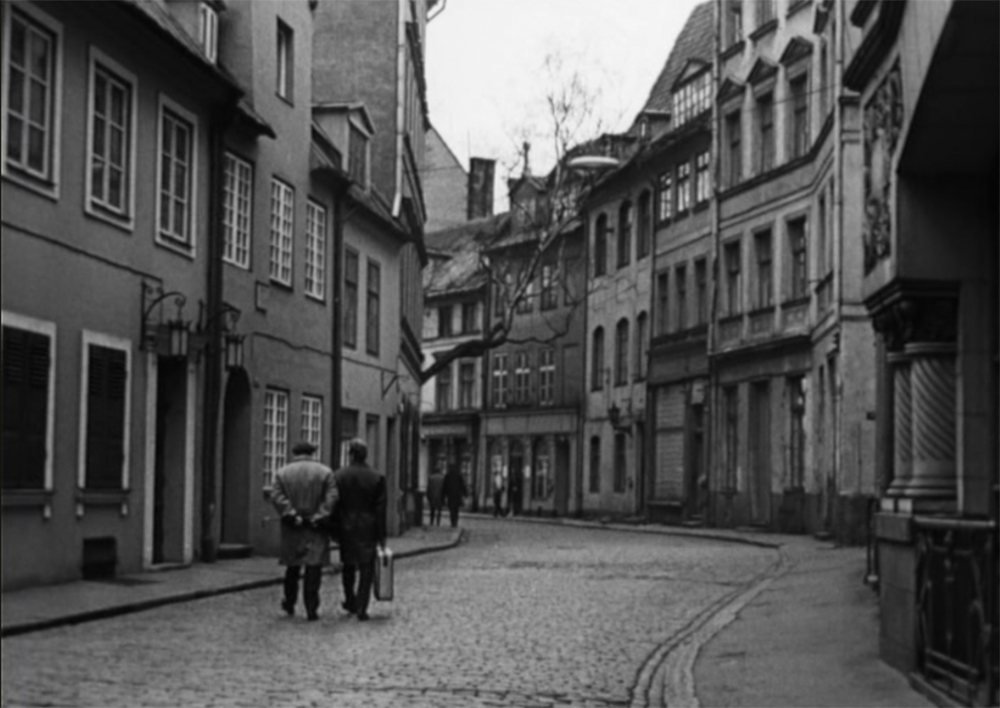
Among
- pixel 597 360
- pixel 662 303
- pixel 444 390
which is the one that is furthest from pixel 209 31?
pixel 444 390

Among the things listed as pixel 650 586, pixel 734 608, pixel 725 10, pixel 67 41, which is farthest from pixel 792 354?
pixel 67 41

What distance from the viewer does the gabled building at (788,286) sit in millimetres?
37969

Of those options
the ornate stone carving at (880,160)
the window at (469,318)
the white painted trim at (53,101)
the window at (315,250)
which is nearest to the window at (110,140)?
the white painted trim at (53,101)

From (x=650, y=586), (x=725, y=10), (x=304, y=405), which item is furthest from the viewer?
(x=725, y=10)

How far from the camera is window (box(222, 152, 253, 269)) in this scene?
27812 mm

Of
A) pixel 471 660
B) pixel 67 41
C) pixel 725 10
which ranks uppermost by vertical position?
pixel 725 10

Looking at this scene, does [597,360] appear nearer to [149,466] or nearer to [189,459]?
[189,459]

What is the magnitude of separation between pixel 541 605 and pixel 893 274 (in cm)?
898

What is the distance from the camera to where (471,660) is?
15.1 m

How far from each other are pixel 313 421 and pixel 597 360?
32412 mm

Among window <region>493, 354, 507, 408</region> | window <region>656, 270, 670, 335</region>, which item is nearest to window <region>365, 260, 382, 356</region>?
window <region>656, 270, 670, 335</region>

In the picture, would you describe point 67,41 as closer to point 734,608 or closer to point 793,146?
point 734,608

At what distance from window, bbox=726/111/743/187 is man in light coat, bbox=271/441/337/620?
31149mm

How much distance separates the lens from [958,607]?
11.6 metres
